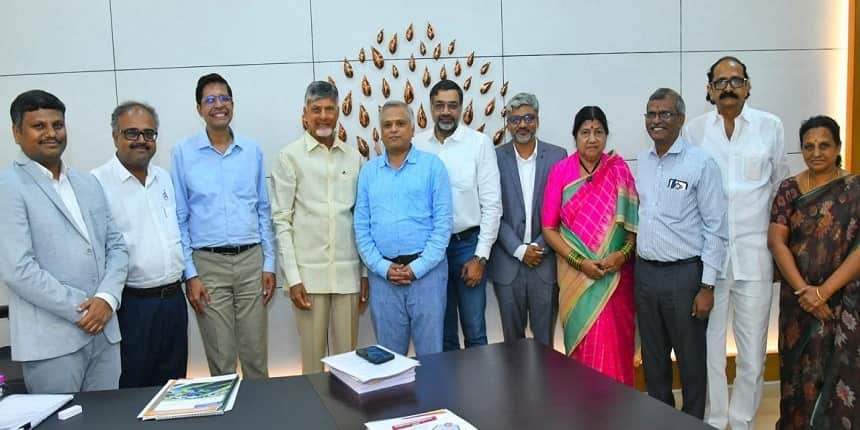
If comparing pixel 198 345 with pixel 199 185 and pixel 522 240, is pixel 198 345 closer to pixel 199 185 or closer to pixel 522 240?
pixel 199 185

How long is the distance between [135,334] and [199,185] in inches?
30.9

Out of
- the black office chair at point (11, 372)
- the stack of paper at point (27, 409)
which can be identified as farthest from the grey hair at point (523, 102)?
the black office chair at point (11, 372)

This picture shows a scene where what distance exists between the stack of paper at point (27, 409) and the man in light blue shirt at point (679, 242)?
2.65 meters

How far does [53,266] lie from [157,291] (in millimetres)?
554

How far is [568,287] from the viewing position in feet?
11.3

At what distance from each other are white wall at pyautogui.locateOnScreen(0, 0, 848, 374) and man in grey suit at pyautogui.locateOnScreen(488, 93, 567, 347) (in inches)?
24.6

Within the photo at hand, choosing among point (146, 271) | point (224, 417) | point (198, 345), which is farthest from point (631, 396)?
point (198, 345)

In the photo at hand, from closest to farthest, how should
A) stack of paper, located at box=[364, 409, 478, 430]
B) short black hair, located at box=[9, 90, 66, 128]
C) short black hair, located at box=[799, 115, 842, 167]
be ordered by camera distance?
stack of paper, located at box=[364, 409, 478, 430] → short black hair, located at box=[9, 90, 66, 128] → short black hair, located at box=[799, 115, 842, 167]

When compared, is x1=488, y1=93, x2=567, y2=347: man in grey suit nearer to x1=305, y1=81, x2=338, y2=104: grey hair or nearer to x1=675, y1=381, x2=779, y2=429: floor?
x1=305, y1=81, x2=338, y2=104: grey hair

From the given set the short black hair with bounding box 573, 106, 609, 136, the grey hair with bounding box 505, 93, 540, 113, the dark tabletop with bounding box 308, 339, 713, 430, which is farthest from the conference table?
the grey hair with bounding box 505, 93, 540, 113

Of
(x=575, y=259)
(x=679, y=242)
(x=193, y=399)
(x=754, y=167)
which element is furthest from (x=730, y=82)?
(x=193, y=399)

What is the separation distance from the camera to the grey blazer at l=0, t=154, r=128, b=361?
241cm

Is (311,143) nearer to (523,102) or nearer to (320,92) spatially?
(320,92)

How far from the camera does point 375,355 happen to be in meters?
2.06
